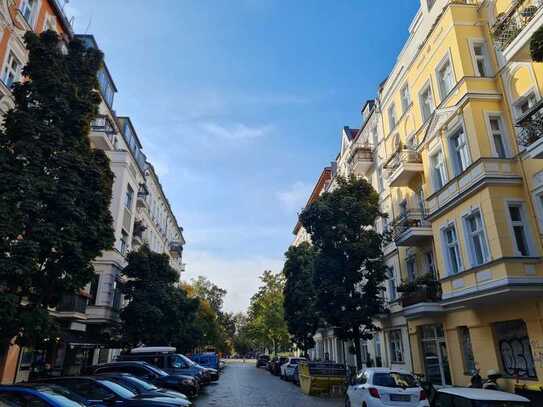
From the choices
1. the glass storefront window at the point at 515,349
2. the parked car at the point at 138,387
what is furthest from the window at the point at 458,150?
the parked car at the point at 138,387

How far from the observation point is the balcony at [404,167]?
19609 mm

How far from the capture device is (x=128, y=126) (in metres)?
34.7

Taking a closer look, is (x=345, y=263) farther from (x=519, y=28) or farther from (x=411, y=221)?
(x=519, y=28)

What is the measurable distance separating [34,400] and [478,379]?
11.8m

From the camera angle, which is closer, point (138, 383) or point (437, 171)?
point (138, 383)

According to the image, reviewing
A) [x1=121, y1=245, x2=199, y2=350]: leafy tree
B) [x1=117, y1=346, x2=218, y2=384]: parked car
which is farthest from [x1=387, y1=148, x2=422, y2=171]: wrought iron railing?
[x1=121, y1=245, x2=199, y2=350]: leafy tree

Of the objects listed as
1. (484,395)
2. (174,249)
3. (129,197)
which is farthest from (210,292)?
(484,395)

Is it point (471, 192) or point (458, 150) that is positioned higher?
point (458, 150)

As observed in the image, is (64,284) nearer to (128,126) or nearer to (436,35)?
(436,35)

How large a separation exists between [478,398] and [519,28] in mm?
11226

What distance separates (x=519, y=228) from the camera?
44.8ft

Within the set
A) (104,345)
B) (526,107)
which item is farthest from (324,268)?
(104,345)

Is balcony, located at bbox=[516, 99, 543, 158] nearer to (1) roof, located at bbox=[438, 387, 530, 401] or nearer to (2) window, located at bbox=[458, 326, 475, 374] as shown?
(1) roof, located at bbox=[438, 387, 530, 401]

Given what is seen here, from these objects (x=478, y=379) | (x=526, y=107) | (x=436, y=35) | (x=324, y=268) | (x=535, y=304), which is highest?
(x=436, y=35)
